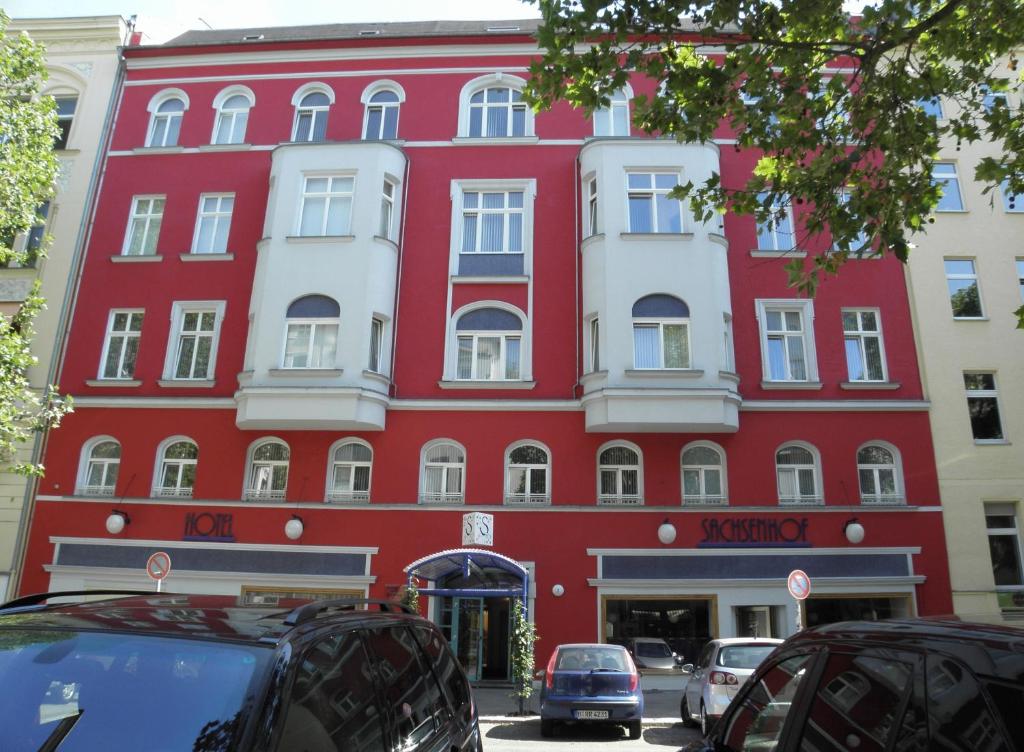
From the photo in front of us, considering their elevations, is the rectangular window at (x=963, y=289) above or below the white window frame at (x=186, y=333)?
above

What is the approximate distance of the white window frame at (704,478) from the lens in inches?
656

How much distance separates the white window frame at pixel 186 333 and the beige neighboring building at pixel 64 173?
302 cm

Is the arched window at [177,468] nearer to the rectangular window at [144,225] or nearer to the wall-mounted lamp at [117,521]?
the wall-mounted lamp at [117,521]

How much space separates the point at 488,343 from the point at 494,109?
7.01 meters

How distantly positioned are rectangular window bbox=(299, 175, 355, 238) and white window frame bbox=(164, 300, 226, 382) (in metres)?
3.10

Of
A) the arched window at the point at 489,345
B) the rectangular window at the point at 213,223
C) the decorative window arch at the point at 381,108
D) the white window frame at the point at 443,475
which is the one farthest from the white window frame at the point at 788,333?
the rectangular window at the point at 213,223

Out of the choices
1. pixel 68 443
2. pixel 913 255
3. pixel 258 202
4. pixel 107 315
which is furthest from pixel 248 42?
pixel 913 255

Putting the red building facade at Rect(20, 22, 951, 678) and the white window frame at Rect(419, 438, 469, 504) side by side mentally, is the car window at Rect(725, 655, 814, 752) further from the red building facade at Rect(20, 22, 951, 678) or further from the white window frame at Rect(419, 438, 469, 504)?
the white window frame at Rect(419, 438, 469, 504)

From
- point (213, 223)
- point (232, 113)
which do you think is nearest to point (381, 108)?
point (232, 113)

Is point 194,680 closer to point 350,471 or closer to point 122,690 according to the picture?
point 122,690

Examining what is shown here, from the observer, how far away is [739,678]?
1051 centimetres

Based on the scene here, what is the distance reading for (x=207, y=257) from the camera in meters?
19.0

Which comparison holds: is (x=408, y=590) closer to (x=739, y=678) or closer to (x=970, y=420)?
(x=739, y=678)

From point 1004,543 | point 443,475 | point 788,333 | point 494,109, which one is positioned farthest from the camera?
point 494,109
